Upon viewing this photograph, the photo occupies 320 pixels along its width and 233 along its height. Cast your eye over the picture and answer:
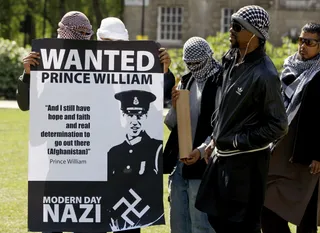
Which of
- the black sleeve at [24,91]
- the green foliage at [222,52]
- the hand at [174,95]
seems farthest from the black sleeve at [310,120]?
the green foliage at [222,52]

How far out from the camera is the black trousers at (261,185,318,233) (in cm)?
808

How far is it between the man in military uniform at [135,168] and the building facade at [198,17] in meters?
46.1

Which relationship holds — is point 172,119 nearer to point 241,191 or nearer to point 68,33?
point 68,33

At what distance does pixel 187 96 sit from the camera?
7016mm

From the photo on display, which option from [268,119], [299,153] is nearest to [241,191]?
[268,119]

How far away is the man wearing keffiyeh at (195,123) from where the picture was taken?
7242mm

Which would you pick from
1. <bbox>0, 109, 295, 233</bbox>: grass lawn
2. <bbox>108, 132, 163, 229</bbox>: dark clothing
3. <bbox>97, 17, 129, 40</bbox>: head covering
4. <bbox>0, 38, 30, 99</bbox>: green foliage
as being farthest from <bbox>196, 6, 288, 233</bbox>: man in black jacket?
<bbox>0, 38, 30, 99</bbox>: green foliage

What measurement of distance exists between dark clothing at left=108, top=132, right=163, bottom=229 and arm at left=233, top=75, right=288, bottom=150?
2.50 feet

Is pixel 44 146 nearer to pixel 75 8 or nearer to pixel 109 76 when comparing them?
pixel 109 76

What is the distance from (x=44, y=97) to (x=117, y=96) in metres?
0.52

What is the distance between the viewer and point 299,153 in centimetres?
776

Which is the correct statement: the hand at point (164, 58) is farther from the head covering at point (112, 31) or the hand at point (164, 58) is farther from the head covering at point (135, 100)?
the head covering at point (112, 31)

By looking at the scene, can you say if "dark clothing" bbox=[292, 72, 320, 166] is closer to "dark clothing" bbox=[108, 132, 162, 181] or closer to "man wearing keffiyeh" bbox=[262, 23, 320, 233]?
"man wearing keffiyeh" bbox=[262, 23, 320, 233]

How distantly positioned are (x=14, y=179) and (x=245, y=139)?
25.0 ft
